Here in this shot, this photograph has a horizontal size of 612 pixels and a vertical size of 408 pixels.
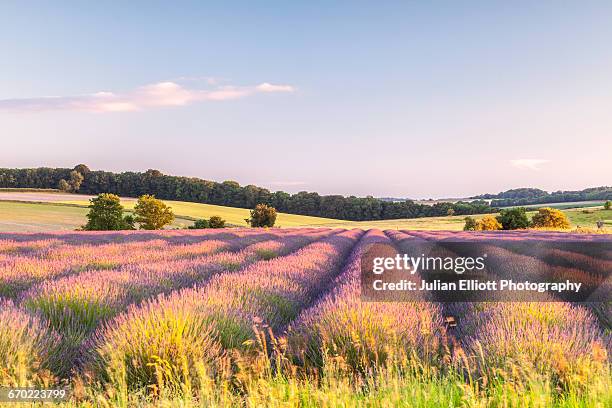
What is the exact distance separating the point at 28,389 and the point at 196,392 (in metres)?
0.85

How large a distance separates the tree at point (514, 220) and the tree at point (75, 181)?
76.3 meters

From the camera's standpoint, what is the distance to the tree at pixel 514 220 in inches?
2073

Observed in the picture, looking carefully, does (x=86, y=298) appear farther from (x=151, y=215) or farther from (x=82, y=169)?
(x=82, y=169)

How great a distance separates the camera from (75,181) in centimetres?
8575

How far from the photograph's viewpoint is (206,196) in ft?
296

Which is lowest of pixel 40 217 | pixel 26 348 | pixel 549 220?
pixel 40 217

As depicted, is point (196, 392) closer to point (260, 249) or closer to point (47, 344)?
point (47, 344)

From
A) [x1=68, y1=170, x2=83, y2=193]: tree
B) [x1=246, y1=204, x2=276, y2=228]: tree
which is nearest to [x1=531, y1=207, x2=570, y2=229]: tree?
[x1=246, y1=204, x2=276, y2=228]: tree

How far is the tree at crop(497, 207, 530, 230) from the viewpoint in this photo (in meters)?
52.7

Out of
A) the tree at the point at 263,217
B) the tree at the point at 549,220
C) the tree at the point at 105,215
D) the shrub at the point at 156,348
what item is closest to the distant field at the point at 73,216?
the tree at the point at 549,220

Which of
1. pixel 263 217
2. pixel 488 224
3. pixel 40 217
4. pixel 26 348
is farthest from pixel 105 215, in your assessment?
pixel 26 348

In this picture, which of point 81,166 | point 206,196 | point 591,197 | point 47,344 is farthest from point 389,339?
point 591,197

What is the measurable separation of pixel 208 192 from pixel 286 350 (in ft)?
296

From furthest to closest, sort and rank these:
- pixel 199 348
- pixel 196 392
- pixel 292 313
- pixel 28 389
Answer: pixel 292 313 < pixel 199 348 < pixel 196 392 < pixel 28 389
